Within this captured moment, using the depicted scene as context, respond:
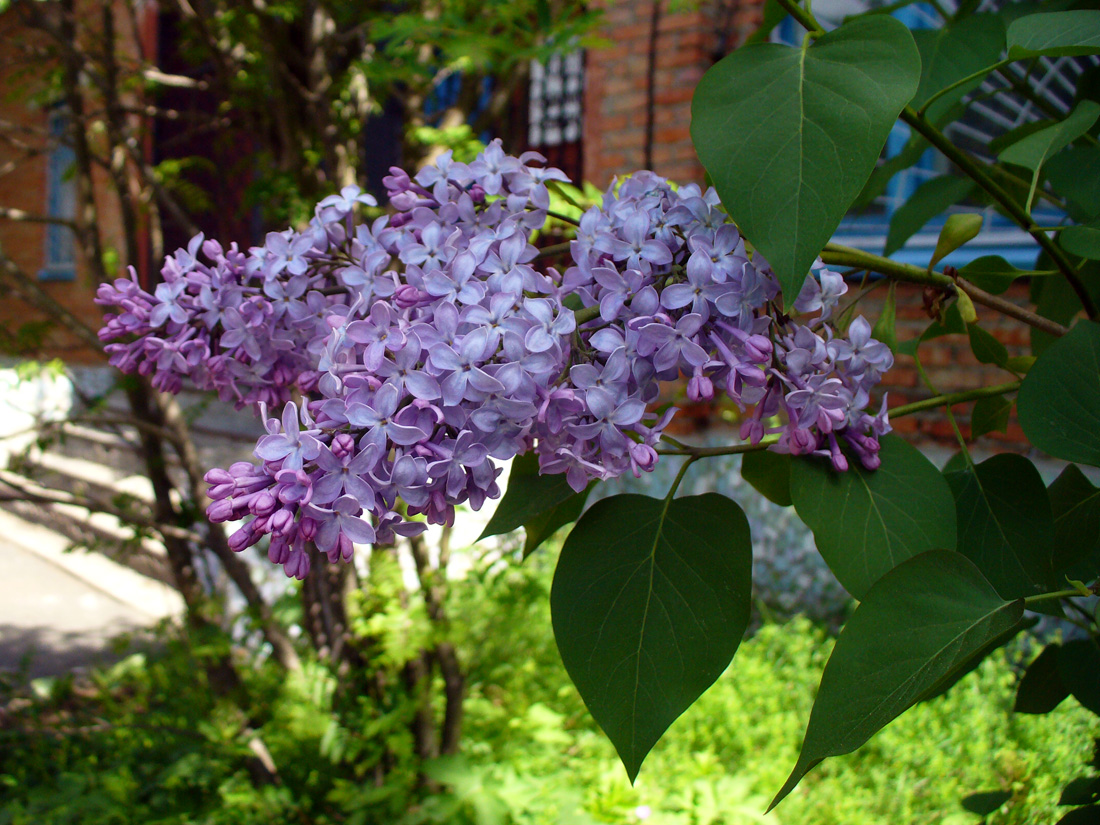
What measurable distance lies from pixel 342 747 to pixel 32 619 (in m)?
2.77

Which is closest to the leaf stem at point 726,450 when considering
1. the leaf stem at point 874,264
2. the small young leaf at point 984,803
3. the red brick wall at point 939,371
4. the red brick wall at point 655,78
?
the leaf stem at point 874,264

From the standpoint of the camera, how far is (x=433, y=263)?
22.1 inches

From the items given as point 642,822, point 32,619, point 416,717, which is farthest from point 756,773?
point 32,619

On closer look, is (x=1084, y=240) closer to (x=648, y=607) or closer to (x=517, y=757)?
(x=648, y=607)

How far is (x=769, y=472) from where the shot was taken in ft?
2.12

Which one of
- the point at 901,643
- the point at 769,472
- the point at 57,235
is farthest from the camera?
the point at 57,235

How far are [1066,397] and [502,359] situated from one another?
0.36m

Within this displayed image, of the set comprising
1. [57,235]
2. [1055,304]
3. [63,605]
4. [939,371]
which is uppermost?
[1055,304]

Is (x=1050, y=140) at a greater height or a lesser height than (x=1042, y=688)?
greater

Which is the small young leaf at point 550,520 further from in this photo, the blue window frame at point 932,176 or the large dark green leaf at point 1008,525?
the blue window frame at point 932,176

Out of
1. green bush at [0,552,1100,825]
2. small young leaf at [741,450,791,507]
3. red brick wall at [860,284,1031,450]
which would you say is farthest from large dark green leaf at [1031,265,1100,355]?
red brick wall at [860,284,1031,450]

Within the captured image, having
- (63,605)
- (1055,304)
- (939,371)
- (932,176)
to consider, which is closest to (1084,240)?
(1055,304)

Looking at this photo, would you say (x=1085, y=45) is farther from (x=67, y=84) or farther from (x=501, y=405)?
(x=67, y=84)

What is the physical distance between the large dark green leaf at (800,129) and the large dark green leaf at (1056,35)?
0.13 m
